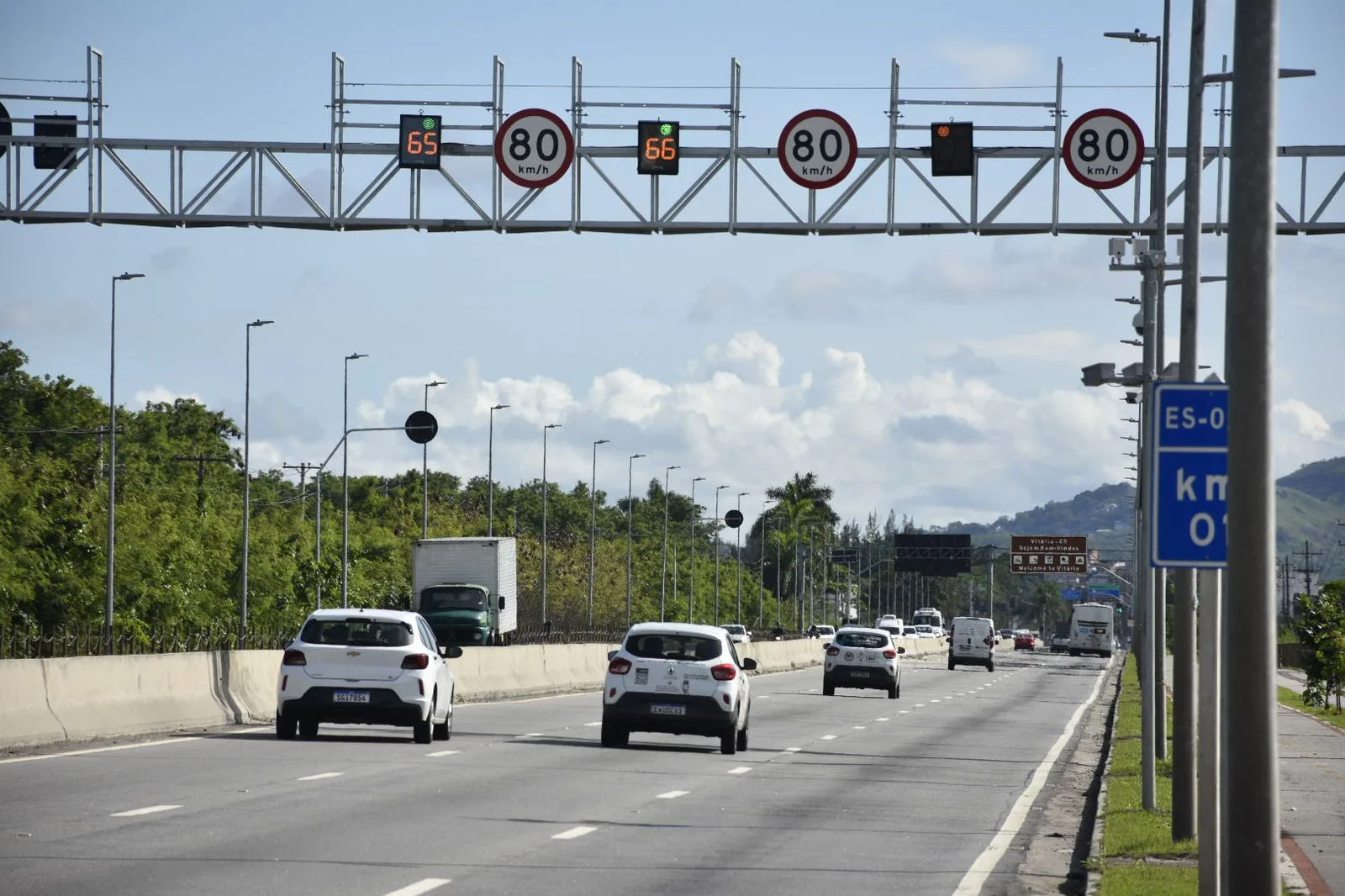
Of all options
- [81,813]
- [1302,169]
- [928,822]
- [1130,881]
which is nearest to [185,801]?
[81,813]

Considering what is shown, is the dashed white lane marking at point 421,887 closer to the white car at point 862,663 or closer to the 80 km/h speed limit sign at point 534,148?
the 80 km/h speed limit sign at point 534,148

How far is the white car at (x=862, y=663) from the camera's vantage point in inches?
1961

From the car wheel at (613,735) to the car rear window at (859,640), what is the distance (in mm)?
22854

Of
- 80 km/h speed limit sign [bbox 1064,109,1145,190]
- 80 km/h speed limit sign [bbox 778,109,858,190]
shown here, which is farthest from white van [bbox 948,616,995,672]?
80 km/h speed limit sign [bbox 778,109,858,190]

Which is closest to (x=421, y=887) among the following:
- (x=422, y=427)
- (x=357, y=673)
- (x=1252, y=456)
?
(x=1252, y=456)

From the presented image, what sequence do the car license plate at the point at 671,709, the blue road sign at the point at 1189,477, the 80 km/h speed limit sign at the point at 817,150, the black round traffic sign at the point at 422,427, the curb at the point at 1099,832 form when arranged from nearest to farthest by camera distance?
the blue road sign at the point at 1189,477
the curb at the point at 1099,832
the car license plate at the point at 671,709
the 80 km/h speed limit sign at the point at 817,150
the black round traffic sign at the point at 422,427

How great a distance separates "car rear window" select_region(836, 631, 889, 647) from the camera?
50125mm

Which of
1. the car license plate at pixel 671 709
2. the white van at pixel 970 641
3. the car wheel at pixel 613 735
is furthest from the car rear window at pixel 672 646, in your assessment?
the white van at pixel 970 641

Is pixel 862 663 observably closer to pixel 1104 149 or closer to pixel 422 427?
pixel 1104 149

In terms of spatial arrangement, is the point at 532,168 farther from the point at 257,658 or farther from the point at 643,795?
the point at 643,795

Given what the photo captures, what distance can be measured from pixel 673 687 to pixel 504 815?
31.5 feet

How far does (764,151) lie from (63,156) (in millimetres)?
9889

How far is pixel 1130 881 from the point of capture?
13.7m

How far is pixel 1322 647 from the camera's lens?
4412cm
